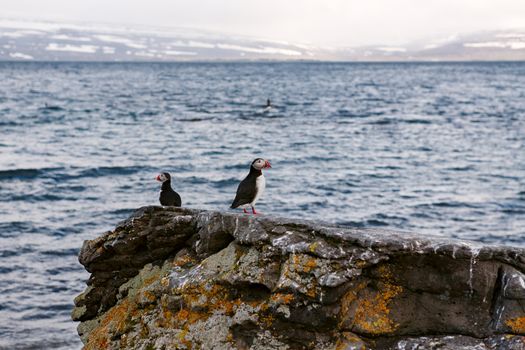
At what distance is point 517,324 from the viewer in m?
6.60

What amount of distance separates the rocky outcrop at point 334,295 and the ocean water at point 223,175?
5.59 ft

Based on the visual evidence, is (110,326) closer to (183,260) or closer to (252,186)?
(183,260)

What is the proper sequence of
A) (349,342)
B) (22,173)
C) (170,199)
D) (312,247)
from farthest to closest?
(22,173)
(170,199)
(312,247)
(349,342)

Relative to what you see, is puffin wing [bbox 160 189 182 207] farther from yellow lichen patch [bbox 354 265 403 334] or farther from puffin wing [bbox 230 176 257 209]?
yellow lichen patch [bbox 354 265 403 334]

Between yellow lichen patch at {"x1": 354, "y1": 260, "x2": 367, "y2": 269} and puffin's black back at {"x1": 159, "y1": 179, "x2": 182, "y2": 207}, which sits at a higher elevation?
yellow lichen patch at {"x1": 354, "y1": 260, "x2": 367, "y2": 269}

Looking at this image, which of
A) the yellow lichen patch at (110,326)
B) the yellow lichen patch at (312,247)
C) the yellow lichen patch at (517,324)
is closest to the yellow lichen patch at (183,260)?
the yellow lichen patch at (110,326)

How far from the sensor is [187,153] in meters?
42.2

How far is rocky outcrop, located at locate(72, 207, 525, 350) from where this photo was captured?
22.2 ft

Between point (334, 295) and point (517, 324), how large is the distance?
6.02ft

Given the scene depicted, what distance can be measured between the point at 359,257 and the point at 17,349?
9313mm

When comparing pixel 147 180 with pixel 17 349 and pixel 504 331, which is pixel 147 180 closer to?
pixel 17 349

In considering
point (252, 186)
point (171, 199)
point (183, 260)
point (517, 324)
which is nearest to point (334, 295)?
point (517, 324)

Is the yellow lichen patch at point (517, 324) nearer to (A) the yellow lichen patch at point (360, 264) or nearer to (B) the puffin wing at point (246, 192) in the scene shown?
(A) the yellow lichen patch at point (360, 264)

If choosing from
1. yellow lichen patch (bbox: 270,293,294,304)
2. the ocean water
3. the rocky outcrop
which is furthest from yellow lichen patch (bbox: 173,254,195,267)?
the ocean water
